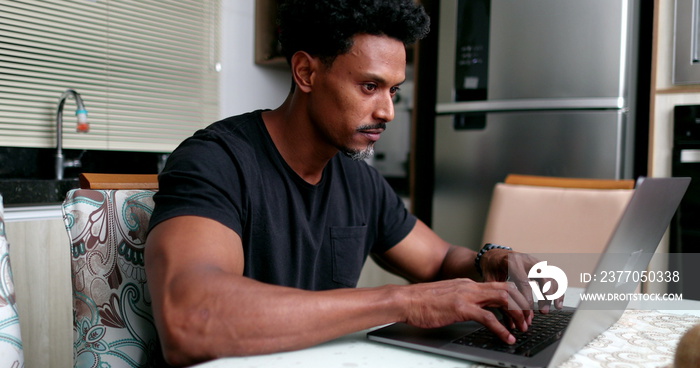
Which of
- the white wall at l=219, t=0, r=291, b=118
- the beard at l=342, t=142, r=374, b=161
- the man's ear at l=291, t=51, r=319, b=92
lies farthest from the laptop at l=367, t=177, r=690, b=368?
the white wall at l=219, t=0, r=291, b=118

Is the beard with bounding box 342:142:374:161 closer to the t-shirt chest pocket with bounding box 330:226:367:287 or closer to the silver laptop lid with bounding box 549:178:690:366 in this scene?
the t-shirt chest pocket with bounding box 330:226:367:287

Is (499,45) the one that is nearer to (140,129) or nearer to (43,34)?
(140,129)

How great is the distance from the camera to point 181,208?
0.89m

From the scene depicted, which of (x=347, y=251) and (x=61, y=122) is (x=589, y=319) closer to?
(x=347, y=251)

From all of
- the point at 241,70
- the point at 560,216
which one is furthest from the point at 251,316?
the point at 241,70

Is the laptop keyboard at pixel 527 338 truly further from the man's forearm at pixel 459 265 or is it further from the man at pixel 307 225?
the man's forearm at pixel 459 265

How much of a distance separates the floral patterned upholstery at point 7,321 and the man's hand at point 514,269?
2.59 ft

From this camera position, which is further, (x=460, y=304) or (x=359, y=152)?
(x=359, y=152)

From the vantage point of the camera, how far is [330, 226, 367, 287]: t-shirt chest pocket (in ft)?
4.27

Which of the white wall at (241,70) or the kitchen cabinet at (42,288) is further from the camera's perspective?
the white wall at (241,70)

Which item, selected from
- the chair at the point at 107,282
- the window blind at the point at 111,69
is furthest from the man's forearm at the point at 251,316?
the window blind at the point at 111,69

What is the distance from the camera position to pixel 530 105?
234 cm

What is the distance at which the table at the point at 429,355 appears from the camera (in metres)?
0.69

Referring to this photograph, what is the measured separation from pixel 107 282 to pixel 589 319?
744 millimetres
